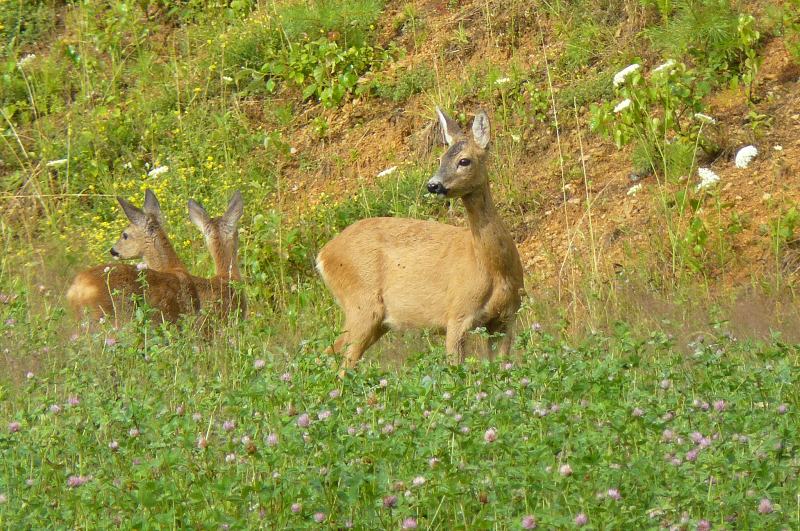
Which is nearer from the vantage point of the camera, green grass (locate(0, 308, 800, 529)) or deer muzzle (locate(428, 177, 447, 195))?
green grass (locate(0, 308, 800, 529))

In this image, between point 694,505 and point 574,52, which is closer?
point 694,505

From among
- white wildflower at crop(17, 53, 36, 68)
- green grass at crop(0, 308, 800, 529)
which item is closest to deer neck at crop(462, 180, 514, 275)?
green grass at crop(0, 308, 800, 529)

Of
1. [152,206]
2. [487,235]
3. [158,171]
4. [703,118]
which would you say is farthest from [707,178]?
[158,171]

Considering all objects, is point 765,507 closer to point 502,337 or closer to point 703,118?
point 502,337

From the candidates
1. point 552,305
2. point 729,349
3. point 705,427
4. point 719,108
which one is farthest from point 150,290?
point 719,108

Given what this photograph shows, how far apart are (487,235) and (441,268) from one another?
0.49 metres

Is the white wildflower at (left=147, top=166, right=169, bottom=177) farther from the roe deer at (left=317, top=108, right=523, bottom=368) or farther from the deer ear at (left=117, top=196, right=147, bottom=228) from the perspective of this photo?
the roe deer at (left=317, top=108, right=523, bottom=368)

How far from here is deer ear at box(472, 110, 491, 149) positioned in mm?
8273

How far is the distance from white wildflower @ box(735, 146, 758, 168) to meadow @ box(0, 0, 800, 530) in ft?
0.14

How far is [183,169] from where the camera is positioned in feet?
38.8

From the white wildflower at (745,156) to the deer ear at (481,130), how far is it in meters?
2.65

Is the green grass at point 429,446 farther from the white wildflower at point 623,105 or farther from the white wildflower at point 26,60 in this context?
the white wildflower at point 26,60

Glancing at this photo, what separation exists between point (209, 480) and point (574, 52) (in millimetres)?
8023

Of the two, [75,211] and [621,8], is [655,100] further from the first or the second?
[75,211]
